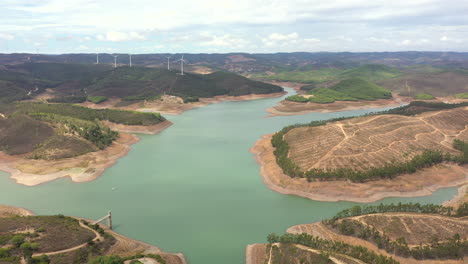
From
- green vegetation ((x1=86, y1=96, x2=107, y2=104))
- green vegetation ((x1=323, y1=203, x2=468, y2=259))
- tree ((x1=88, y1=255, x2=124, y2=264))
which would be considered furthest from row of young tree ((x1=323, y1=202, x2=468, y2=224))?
green vegetation ((x1=86, y1=96, x2=107, y2=104))

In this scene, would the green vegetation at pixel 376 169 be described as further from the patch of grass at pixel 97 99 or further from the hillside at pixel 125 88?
the patch of grass at pixel 97 99

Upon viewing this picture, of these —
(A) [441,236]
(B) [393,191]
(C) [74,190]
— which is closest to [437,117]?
(B) [393,191]

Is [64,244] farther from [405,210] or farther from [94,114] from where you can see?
[94,114]

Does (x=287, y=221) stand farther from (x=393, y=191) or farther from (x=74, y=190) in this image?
(x=74, y=190)

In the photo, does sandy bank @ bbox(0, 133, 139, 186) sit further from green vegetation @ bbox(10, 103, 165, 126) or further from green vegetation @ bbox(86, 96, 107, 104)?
green vegetation @ bbox(86, 96, 107, 104)

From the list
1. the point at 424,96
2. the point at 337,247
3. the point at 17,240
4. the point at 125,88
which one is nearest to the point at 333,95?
the point at 424,96
